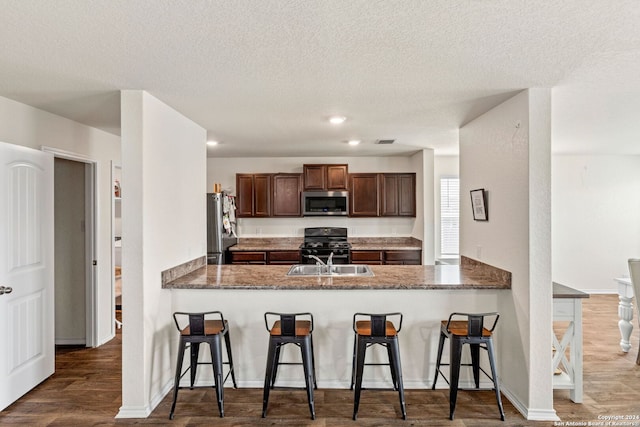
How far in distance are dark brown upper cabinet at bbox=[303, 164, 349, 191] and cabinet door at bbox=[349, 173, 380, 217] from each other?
226mm

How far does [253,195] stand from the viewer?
6.02 m

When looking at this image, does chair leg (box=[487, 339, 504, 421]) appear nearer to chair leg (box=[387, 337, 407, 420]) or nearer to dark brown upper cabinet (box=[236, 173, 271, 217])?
chair leg (box=[387, 337, 407, 420])

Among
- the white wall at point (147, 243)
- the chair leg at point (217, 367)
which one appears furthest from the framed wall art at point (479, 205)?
the white wall at point (147, 243)

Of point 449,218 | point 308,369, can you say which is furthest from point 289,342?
point 449,218

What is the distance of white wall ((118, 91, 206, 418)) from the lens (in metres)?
2.72

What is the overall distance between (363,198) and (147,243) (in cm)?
384

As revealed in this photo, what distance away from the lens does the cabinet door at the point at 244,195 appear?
19.7 ft

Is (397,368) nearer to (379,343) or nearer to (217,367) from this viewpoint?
(379,343)

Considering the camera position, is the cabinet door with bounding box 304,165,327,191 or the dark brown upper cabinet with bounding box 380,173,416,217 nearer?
the cabinet door with bounding box 304,165,327,191

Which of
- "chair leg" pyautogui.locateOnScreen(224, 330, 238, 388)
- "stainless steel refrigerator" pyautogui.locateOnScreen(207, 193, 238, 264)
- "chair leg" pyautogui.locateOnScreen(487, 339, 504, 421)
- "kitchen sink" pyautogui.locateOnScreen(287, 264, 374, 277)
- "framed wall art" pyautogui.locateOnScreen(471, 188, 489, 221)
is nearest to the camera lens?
"chair leg" pyautogui.locateOnScreen(487, 339, 504, 421)

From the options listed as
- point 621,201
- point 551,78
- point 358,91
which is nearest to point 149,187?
point 358,91

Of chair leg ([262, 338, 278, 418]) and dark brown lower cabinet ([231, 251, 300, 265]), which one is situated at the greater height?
dark brown lower cabinet ([231, 251, 300, 265])

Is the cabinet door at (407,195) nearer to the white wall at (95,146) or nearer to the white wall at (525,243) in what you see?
the white wall at (525,243)

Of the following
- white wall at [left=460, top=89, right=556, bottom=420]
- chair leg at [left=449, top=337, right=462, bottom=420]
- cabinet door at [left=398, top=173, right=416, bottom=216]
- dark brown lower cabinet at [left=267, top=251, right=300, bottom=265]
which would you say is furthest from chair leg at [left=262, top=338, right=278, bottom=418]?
cabinet door at [left=398, top=173, right=416, bottom=216]
